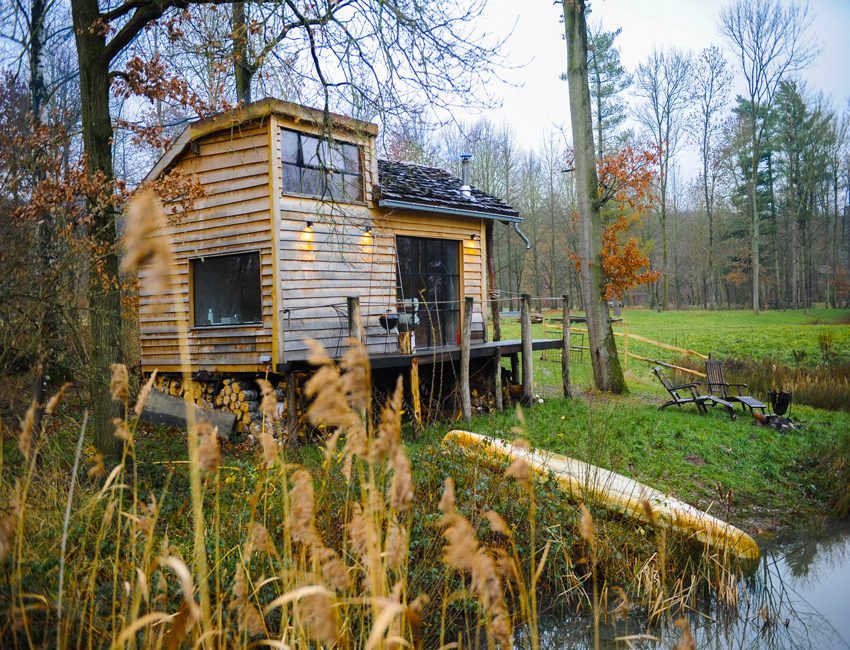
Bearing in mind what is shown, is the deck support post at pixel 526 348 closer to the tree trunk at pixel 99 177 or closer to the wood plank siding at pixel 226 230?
the wood plank siding at pixel 226 230

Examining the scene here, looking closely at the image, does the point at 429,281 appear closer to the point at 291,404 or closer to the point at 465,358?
the point at 465,358

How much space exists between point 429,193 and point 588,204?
3.48 m

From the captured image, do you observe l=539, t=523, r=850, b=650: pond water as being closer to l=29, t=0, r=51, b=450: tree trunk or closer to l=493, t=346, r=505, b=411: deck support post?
l=29, t=0, r=51, b=450: tree trunk

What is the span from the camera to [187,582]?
3.96 feet

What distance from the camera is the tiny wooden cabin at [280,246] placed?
9.94 m

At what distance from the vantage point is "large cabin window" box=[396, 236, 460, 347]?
488 inches

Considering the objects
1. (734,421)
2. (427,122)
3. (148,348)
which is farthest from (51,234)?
(734,421)

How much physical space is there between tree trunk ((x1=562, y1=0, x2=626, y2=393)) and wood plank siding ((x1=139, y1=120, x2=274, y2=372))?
6772 millimetres

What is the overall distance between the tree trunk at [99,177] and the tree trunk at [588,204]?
31.0ft

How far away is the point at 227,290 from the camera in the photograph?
10.7 metres

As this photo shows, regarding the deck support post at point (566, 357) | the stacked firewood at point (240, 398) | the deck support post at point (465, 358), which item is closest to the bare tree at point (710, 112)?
the deck support post at point (566, 357)

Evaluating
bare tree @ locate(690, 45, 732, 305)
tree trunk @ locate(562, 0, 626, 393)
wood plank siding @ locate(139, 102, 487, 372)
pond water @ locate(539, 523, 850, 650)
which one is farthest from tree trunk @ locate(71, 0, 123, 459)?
bare tree @ locate(690, 45, 732, 305)

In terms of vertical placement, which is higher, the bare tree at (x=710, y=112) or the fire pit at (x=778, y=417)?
the bare tree at (x=710, y=112)

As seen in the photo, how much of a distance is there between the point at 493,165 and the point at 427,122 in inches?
984
